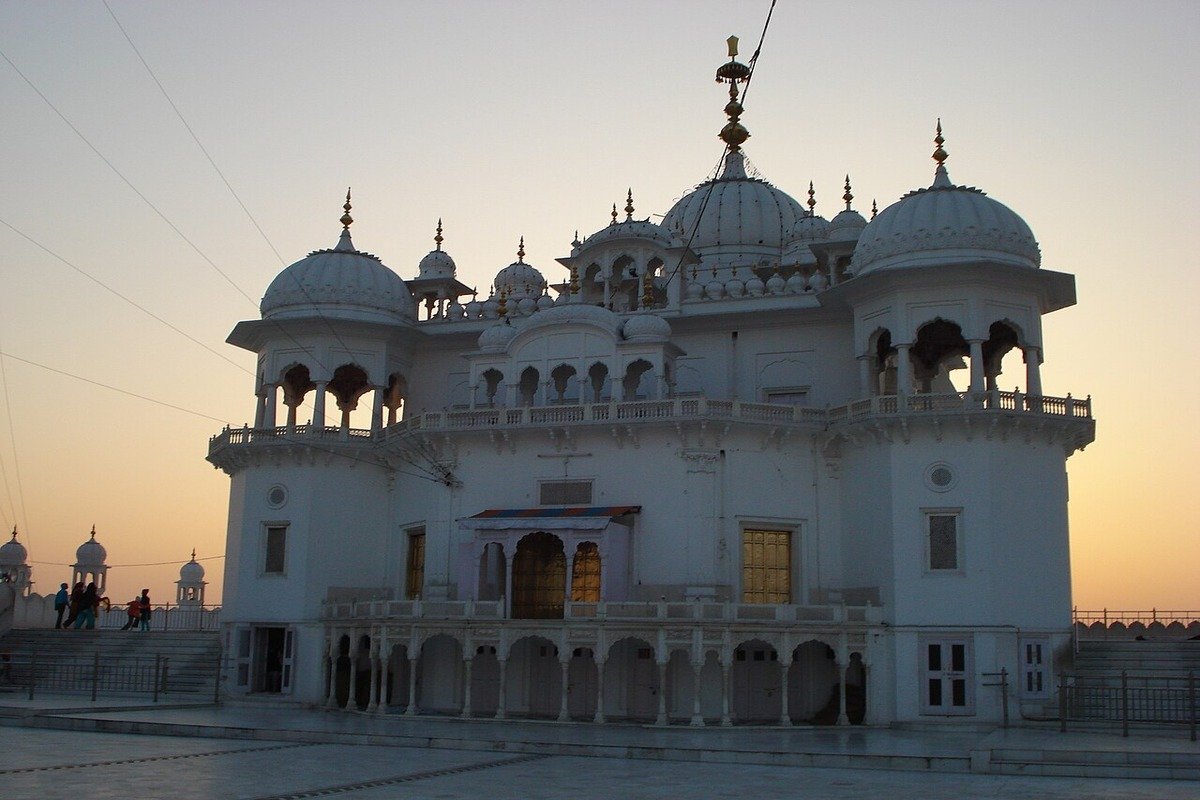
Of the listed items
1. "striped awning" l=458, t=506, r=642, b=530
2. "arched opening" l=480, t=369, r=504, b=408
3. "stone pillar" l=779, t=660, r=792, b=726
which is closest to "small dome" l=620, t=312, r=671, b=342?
"arched opening" l=480, t=369, r=504, b=408

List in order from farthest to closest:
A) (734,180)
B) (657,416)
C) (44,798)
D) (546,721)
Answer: (734,180) < (657,416) < (546,721) < (44,798)

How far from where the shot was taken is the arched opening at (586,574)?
32.5 metres

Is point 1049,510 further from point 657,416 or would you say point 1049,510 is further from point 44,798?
point 44,798

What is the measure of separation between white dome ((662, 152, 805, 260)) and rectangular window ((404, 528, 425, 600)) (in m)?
13.5

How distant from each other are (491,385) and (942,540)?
13.1m

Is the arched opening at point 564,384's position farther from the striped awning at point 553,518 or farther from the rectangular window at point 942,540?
the rectangular window at point 942,540

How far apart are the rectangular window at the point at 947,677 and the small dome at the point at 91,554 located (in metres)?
36.4

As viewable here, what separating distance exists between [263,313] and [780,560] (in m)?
16.9

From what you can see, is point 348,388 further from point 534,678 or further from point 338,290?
point 534,678

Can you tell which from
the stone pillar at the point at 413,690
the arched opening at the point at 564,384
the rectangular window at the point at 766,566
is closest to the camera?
the stone pillar at the point at 413,690

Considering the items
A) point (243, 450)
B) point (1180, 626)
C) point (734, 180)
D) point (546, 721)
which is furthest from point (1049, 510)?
point (243, 450)

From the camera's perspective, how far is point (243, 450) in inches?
1420

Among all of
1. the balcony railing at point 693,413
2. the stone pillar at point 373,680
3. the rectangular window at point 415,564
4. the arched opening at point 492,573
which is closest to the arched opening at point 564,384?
the balcony railing at point 693,413

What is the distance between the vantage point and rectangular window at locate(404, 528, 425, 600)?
35.6 meters
